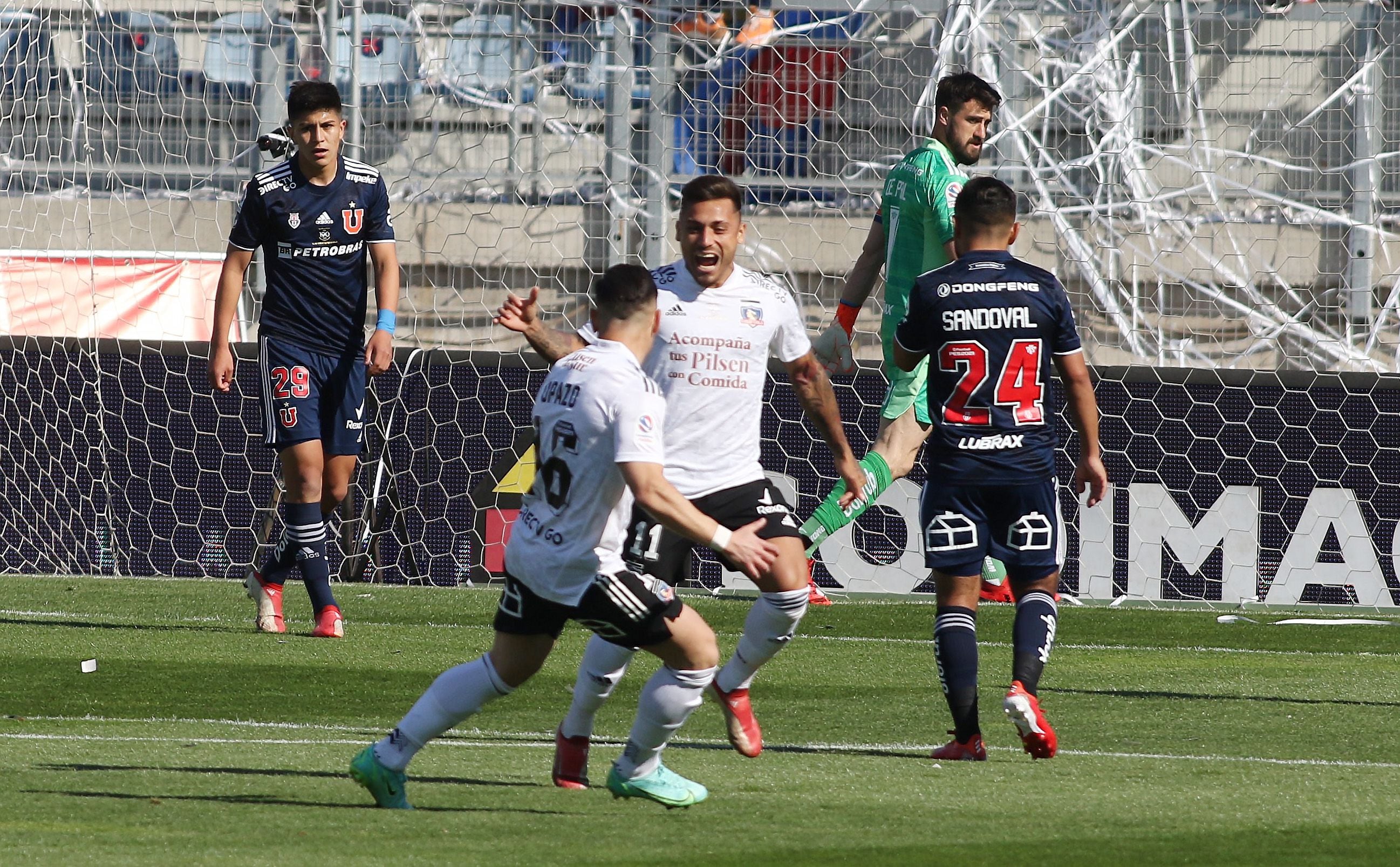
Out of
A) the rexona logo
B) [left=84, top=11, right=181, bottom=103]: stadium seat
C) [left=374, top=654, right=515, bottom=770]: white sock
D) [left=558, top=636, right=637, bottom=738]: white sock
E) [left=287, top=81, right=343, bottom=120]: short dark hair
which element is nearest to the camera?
[left=374, top=654, right=515, bottom=770]: white sock

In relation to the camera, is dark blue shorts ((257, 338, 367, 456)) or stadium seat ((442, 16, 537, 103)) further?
stadium seat ((442, 16, 537, 103))

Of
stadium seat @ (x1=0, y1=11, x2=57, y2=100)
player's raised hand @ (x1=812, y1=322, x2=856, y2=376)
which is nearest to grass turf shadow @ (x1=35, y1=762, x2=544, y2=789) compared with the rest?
player's raised hand @ (x1=812, y1=322, x2=856, y2=376)

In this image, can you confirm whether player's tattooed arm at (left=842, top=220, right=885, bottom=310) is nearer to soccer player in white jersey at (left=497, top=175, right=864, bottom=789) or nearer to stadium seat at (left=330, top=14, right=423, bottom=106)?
soccer player in white jersey at (left=497, top=175, right=864, bottom=789)

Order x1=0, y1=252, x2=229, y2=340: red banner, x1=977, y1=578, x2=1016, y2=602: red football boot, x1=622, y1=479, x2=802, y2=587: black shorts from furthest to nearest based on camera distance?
x1=0, y1=252, x2=229, y2=340: red banner < x1=977, y1=578, x2=1016, y2=602: red football boot < x1=622, y1=479, x2=802, y2=587: black shorts

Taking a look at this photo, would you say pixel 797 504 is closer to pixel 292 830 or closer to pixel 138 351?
pixel 138 351

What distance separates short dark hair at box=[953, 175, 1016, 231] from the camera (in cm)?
578

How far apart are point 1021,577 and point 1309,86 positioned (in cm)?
613

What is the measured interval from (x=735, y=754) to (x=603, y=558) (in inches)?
54.4

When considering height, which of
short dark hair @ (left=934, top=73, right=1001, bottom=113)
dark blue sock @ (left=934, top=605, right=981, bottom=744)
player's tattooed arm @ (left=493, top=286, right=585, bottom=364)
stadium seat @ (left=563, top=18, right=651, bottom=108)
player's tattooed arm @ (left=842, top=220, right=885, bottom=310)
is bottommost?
dark blue sock @ (left=934, top=605, right=981, bottom=744)

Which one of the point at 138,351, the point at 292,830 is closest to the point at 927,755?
the point at 292,830

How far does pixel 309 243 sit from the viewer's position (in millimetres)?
8438

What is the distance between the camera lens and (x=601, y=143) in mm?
11602

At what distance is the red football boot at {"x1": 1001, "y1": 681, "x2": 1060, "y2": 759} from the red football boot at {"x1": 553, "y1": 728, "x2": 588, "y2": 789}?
1.17m

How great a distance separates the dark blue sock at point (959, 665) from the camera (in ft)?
18.4
